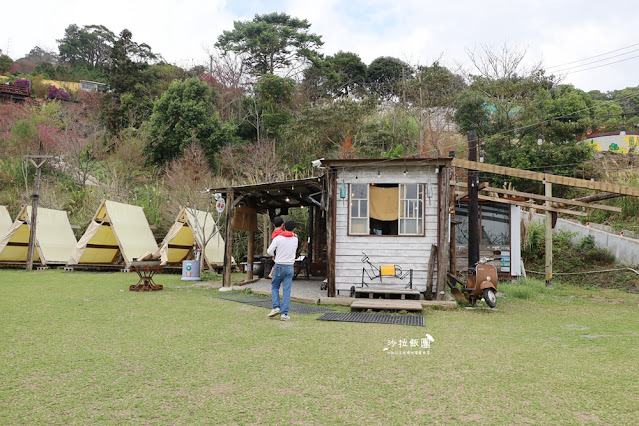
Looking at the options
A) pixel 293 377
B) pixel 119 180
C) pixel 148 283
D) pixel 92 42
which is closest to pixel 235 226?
pixel 148 283

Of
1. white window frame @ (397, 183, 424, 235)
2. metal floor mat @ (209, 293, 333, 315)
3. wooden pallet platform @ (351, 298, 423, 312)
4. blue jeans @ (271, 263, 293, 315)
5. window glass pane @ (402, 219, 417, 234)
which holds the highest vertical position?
white window frame @ (397, 183, 424, 235)

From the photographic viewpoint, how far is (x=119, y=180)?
933 inches

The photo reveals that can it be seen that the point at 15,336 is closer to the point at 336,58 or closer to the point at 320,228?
the point at 320,228

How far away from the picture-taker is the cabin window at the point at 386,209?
980 cm

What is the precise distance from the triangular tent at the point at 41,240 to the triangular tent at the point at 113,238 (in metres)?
1.68

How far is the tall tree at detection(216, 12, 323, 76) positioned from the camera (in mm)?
28969

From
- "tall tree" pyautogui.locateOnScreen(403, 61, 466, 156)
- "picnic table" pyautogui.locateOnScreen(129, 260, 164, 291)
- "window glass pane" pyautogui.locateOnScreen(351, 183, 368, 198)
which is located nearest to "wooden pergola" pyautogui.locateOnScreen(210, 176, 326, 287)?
"window glass pane" pyautogui.locateOnScreen(351, 183, 368, 198)

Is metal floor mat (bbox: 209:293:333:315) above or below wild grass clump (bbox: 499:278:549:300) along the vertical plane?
below

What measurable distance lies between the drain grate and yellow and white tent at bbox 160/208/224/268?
853cm

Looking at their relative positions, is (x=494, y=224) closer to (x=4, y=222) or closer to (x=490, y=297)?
(x=490, y=297)

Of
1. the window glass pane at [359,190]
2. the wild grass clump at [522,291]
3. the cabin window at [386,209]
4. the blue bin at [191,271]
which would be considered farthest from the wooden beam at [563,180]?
the blue bin at [191,271]

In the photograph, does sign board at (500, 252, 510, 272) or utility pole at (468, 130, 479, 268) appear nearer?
utility pole at (468, 130, 479, 268)

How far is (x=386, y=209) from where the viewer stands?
991 cm

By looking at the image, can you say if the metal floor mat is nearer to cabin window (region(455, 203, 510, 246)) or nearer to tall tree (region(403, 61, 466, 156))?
cabin window (region(455, 203, 510, 246))
